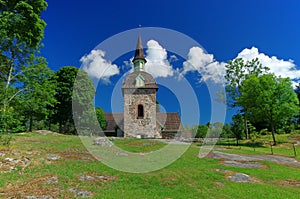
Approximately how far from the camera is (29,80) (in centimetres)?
2083

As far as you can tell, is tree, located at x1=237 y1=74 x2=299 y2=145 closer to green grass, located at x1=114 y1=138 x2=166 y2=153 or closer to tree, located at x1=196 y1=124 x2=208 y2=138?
tree, located at x1=196 y1=124 x2=208 y2=138

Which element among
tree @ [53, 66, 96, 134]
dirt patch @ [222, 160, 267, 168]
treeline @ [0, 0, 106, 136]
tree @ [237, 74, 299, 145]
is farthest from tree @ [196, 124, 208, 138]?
dirt patch @ [222, 160, 267, 168]

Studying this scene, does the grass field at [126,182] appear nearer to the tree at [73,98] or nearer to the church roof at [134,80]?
the church roof at [134,80]

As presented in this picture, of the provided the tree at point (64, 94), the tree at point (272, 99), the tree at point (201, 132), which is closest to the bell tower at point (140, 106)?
the tree at point (64, 94)

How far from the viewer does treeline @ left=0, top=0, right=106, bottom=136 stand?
12336 mm

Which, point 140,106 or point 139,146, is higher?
point 140,106

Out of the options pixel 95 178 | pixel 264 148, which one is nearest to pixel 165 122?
pixel 264 148

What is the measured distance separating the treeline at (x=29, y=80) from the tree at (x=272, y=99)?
25.4 meters

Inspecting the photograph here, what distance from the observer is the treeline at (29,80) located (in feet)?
40.5

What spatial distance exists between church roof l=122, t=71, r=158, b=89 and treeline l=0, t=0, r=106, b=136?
24.6ft

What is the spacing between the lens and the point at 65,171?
8.73 metres

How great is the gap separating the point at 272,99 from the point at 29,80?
97.0 ft

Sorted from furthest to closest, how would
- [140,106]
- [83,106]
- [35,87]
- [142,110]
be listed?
[83,106]
[140,106]
[142,110]
[35,87]

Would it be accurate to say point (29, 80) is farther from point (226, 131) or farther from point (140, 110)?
point (226, 131)
